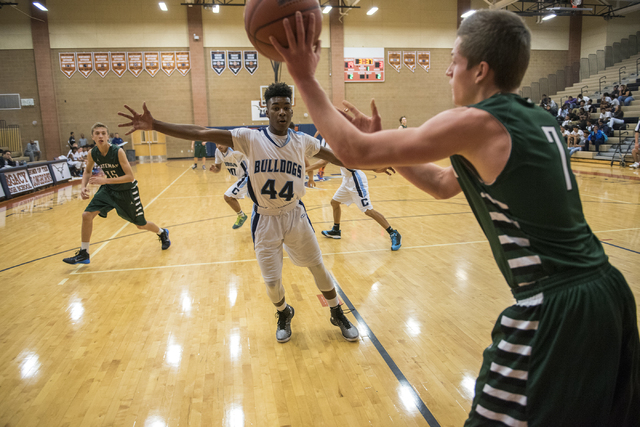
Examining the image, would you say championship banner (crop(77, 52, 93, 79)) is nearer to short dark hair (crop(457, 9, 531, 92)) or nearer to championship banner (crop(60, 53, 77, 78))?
championship banner (crop(60, 53, 77, 78))

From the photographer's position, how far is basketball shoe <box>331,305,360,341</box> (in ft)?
11.7

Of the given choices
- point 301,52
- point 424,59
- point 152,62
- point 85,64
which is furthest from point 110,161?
point 424,59

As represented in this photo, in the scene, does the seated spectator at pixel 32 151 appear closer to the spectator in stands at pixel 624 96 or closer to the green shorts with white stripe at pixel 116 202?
the green shorts with white stripe at pixel 116 202

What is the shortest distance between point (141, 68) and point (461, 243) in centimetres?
Answer: 2154

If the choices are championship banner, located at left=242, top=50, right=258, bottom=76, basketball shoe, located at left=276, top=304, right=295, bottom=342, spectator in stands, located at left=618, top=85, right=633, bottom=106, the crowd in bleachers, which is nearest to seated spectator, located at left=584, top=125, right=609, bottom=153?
the crowd in bleachers

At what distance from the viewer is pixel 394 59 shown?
78.5 ft

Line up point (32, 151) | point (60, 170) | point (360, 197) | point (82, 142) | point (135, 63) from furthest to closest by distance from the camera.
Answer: point (135, 63)
point (82, 142)
point (32, 151)
point (60, 170)
point (360, 197)

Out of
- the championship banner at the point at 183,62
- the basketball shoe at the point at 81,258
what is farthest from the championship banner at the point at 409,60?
the basketball shoe at the point at 81,258

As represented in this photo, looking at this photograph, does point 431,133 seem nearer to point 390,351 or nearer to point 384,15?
point 390,351

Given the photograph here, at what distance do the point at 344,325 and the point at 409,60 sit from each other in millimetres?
23144

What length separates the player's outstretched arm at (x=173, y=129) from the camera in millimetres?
2518

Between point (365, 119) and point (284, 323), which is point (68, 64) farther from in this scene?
point (365, 119)

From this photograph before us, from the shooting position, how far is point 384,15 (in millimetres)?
23672

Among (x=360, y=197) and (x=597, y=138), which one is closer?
(x=360, y=197)
